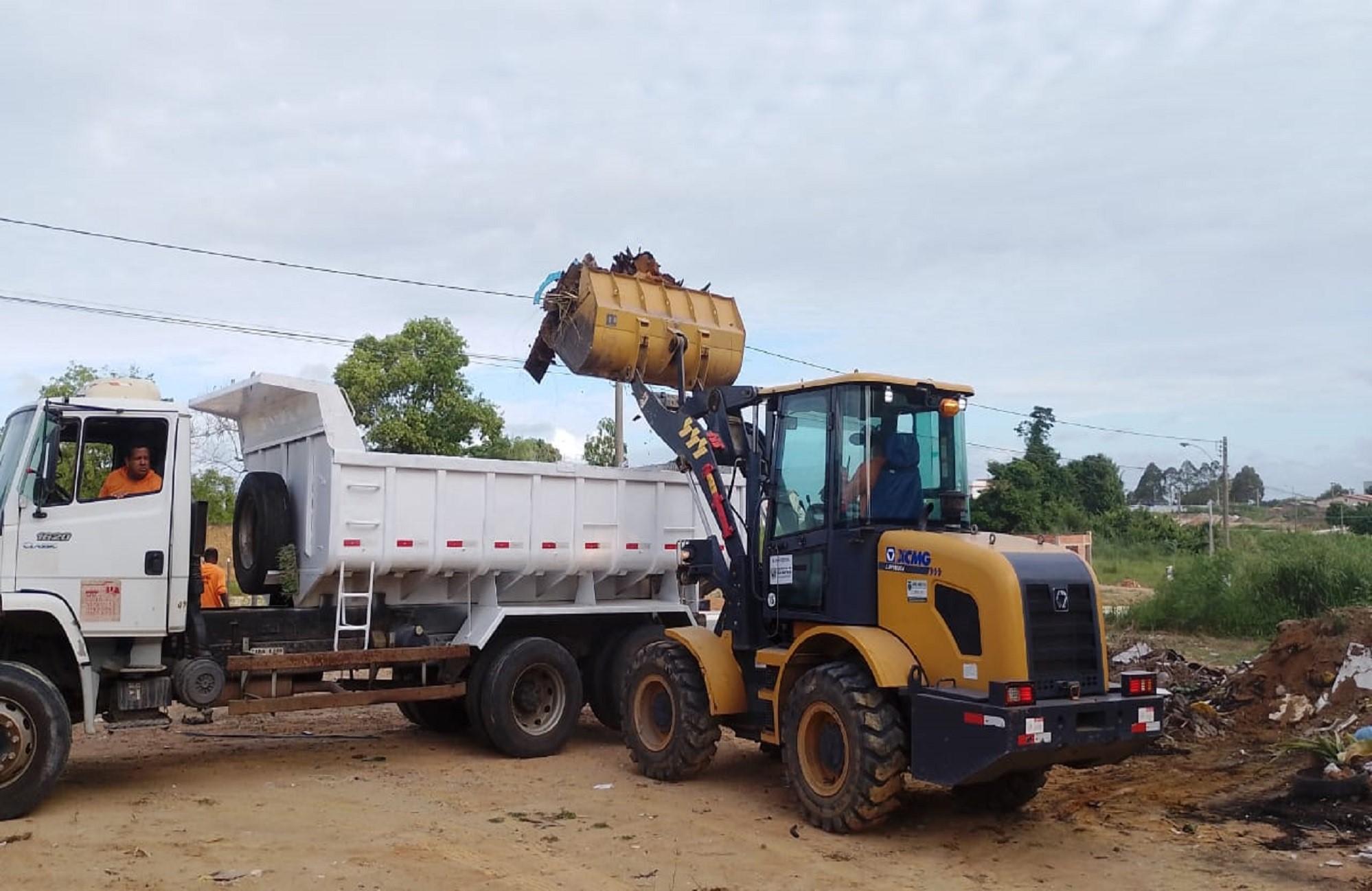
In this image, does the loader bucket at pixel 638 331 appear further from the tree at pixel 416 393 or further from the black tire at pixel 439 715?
the tree at pixel 416 393

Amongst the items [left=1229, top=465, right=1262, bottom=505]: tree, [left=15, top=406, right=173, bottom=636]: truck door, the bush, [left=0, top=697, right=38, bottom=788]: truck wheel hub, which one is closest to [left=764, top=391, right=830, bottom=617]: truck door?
[left=15, top=406, right=173, bottom=636]: truck door

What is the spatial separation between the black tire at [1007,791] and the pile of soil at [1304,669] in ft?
11.4

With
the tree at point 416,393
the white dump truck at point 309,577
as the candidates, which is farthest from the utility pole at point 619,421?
the white dump truck at point 309,577

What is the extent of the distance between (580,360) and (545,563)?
1.82 metres

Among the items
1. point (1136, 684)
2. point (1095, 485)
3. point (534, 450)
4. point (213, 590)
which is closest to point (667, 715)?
point (1136, 684)

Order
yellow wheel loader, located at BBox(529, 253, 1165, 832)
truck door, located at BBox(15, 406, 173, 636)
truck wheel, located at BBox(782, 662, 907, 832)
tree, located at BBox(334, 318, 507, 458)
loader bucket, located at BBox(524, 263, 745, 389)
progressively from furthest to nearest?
tree, located at BBox(334, 318, 507, 458)
loader bucket, located at BBox(524, 263, 745, 389)
truck door, located at BBox(15, 406, 173, 636)
truck wheel, located at BBox(782, 662, 907, 832)
yellow wheel loader, located at BBox(529, 253, 1165, 832)

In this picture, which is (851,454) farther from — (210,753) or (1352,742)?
(210,753)

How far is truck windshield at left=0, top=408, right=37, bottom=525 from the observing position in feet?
27.5

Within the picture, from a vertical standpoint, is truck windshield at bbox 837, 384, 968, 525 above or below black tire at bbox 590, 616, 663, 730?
above

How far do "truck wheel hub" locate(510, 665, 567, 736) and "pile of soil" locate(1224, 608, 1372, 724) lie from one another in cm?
599

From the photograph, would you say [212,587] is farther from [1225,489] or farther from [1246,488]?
[1246,488]

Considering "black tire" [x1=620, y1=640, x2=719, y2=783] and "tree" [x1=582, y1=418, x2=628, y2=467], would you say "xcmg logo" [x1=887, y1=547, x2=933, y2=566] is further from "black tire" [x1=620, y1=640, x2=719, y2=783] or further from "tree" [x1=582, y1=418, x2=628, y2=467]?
"tree" [x1=582, y1=418, x2=628, y2=467]

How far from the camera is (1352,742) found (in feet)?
27.6

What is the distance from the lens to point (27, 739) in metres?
7.88
